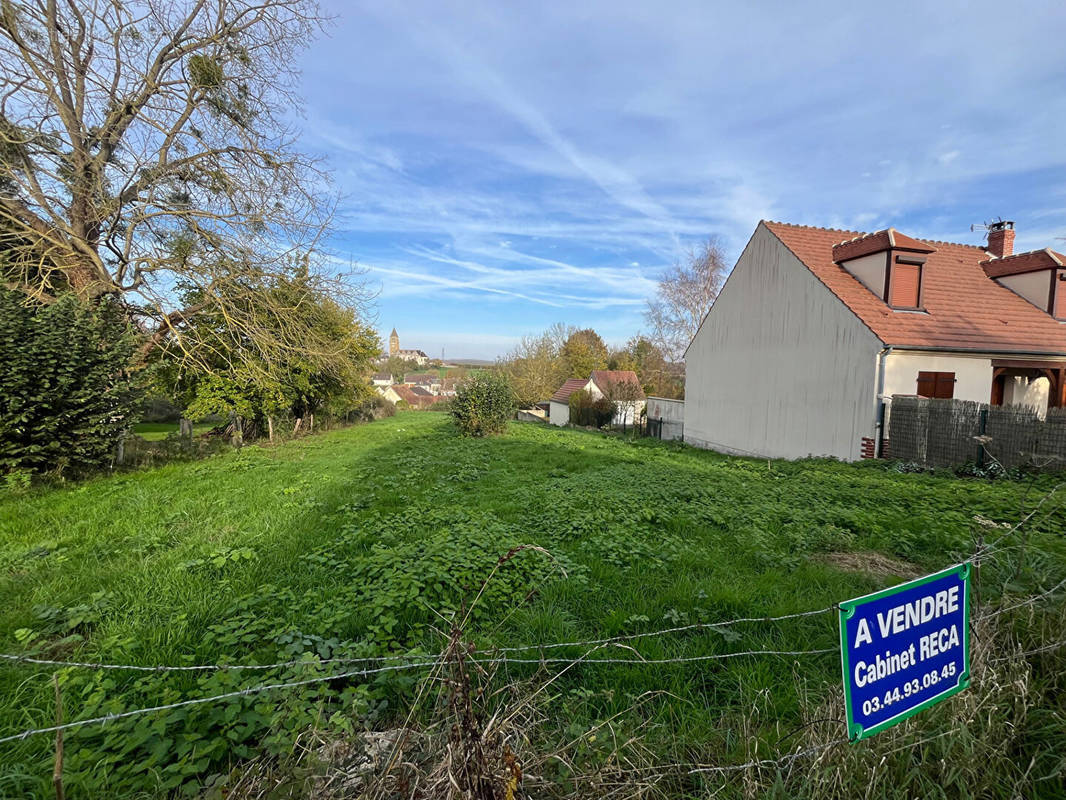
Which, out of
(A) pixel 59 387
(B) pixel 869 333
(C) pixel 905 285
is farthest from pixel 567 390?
(A) pixel 59 387

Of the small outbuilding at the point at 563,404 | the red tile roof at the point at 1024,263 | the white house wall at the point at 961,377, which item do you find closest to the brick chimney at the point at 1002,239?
the red tile roof at the point at 1024,263

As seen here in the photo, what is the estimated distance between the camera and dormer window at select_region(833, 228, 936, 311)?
475 inches

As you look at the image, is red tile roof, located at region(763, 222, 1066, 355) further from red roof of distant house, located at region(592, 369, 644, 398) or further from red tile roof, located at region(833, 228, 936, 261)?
red roof of distant house, located at region(592, 369, 644, 398)

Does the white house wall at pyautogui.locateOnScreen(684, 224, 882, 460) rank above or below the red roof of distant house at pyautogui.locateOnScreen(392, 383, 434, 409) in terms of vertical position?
above

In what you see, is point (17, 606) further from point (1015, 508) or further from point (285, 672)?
point (1015, 508)

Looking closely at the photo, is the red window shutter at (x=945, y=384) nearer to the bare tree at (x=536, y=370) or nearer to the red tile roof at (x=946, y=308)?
the red tile roof at (x=946, y=308)

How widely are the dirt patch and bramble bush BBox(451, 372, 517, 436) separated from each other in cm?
1441

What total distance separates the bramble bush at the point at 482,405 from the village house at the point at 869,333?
8704 mm

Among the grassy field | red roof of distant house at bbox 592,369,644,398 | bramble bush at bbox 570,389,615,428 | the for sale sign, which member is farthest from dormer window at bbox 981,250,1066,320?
the for sale sign

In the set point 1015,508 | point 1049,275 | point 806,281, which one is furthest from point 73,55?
point 1049,275

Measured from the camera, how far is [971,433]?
384 inches

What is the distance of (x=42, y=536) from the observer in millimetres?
5059

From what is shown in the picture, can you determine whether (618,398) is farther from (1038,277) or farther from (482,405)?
(1038,277)

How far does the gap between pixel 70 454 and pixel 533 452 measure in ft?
31.6
